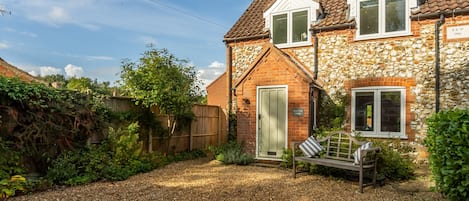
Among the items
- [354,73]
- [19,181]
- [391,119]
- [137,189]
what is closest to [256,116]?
[354,73]

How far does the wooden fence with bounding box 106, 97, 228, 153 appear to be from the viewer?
9.53 metres

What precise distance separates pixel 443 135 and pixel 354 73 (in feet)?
17.6

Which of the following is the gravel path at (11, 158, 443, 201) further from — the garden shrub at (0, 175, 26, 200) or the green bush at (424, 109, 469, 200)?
the green bush at (424, 109, 469, 200)

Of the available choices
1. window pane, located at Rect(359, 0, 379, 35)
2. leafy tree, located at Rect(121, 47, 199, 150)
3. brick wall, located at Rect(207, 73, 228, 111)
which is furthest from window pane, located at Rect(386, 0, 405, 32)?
brick wall, located at Rect(207, 73, 228, 111)

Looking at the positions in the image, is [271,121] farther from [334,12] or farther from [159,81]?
[334,12]

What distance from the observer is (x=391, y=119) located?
9.53 m

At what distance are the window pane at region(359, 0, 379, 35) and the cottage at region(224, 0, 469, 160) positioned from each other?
29mm

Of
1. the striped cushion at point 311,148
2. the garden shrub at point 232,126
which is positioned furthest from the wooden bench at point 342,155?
the garden shrub at point 232,126

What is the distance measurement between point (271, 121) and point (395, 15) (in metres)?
4.89

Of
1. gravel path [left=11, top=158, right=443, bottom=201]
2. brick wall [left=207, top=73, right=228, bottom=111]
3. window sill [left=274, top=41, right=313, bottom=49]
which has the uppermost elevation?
window sill [left=274, top=41, right=313, bottom=49]

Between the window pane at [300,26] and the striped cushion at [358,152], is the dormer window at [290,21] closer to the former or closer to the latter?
the window pane at [300,26]

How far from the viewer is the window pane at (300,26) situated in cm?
1096

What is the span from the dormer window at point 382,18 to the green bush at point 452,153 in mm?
5266

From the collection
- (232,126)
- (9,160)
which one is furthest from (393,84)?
(9,160)
